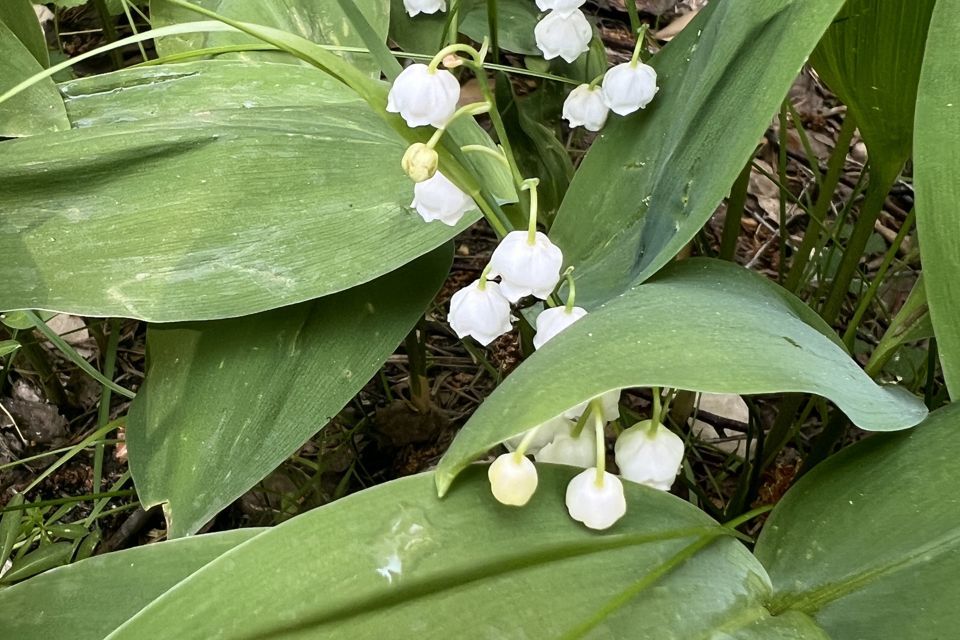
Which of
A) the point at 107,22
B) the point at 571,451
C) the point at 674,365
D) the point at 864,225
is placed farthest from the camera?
the point at 107,22

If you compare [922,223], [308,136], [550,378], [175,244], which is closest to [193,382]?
[175,244]

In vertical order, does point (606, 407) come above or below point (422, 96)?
below

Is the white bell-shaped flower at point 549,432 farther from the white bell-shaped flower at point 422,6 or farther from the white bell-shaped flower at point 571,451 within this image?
the white bell-shaped flower at point 422,6

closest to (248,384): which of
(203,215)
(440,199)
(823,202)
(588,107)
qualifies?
(203,215)

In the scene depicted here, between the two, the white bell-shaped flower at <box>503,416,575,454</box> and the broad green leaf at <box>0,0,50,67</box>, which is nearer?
the white bell-shaped flower at <box>503,416,575,454</box>

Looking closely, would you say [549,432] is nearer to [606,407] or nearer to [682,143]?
[606,407]

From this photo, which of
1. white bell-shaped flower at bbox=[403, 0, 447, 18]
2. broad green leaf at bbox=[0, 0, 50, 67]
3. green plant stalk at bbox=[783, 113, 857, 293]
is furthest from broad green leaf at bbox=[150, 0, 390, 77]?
green plant stalk at bbox=[783, 113, 857, 293]

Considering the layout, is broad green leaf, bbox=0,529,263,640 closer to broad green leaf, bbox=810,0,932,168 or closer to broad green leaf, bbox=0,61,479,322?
broad green leaf, bbox=0,61,479,322
